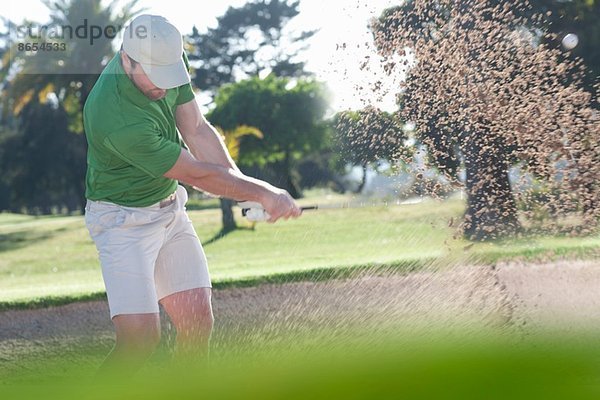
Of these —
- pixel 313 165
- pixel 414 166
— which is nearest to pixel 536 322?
pixel 414 166

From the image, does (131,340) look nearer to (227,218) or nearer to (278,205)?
(278,205)

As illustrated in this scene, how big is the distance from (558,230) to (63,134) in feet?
89.9

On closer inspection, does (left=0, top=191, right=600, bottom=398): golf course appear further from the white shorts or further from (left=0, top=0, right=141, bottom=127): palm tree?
(left=0, top=0, right=141, bottom=127): palm tree

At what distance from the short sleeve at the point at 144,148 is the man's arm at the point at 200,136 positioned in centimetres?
54

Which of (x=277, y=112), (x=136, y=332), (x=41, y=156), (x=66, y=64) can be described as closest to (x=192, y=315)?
(x=136, y=332)

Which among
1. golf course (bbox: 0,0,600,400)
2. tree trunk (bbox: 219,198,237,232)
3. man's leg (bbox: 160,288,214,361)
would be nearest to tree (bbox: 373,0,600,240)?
golf course (bbox: 0,0,600,400)

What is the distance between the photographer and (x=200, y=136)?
4.54 metres

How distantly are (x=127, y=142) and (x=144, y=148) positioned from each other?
0.08m

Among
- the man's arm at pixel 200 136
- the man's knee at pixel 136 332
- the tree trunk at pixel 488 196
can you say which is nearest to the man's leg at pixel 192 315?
the man's knee at pixel 136 332

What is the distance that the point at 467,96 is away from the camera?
23.6 ft

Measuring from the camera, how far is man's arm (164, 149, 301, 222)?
157 inches

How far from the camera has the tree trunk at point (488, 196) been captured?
741cm

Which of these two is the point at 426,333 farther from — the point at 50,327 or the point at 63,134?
the point at 63,134

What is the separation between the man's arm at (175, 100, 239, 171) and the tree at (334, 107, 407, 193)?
2.84 meters
